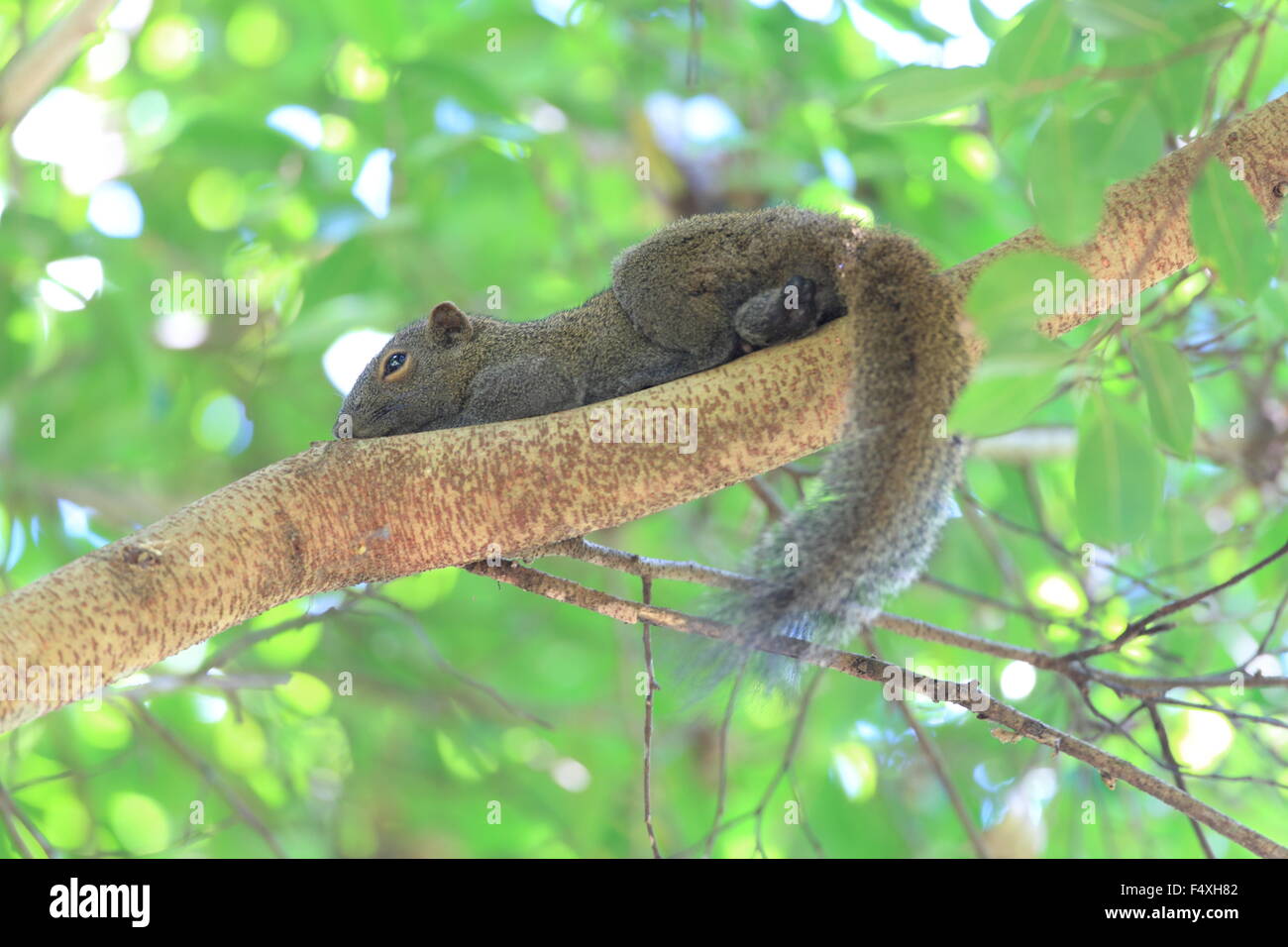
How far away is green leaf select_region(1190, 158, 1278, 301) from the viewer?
6.41ft

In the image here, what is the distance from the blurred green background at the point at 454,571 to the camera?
172 inches

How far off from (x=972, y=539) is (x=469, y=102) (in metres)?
2.93

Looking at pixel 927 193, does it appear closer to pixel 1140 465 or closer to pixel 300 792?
pixel 1140 465

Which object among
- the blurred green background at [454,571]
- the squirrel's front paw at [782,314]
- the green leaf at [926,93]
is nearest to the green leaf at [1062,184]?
the green leaf at [926,93]

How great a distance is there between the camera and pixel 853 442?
255 cm

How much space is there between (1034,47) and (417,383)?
8.84 feet

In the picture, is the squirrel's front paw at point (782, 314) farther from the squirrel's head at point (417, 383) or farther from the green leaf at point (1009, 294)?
the green leaf at point (1009, 294)

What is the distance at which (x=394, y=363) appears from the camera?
414cm

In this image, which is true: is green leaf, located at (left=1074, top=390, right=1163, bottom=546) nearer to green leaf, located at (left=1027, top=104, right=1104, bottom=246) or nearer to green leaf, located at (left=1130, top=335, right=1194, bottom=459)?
green leaf, located at (left=1130, top=335, right=1194, bottom=459)

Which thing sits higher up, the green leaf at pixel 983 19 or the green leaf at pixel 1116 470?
the green leaf at pixel 983 19

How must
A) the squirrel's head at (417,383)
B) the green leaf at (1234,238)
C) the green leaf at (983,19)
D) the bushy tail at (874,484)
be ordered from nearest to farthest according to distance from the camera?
the green leaf at (1234,238)
the bushy tail at (874,484)
the green leaf at (983,19)
the squirrel's head at (417,383)

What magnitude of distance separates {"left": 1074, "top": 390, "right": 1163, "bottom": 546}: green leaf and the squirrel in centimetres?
52

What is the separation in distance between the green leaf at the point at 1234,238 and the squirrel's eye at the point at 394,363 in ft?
9.37

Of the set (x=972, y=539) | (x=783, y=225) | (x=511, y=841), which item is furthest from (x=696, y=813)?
(x=783, y=225)
